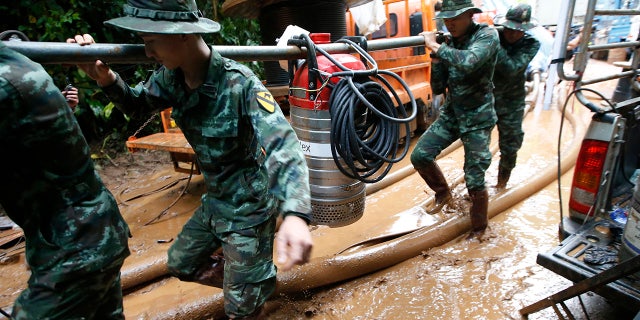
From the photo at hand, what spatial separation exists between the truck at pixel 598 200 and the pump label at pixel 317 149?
1.46 meters

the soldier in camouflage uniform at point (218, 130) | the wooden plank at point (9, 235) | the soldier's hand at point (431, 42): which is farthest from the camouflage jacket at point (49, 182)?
the wooden plank at point (9, 235)

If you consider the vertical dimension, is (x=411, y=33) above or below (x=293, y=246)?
below

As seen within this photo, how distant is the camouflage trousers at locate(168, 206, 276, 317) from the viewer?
181 cm

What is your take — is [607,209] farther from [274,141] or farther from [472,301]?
[274,141]

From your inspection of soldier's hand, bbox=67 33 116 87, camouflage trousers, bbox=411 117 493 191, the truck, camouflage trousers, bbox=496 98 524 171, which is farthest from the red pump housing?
camouflage trousers, bbox=496 98 524 171

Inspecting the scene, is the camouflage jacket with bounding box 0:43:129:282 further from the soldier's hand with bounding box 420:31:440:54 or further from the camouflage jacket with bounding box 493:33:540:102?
the camouflage jacket with bounding box 493:33:540:102

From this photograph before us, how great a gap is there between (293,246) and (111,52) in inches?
47.1

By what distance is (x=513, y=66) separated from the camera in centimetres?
397

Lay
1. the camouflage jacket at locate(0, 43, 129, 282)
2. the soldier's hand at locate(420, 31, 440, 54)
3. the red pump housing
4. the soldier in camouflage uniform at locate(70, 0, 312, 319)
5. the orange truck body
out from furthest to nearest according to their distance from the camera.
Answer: the orange truck body
the soldier's hand at locate(420, 31, 440, 54)
the red pump housing
the soldier in camouflage uniform at locate(70, 0, 312, 319)
the camouflage jacket at locate(0, 43, 129, 282)

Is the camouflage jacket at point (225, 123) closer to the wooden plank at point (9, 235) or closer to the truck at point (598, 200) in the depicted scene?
the truck at point (598, 200)

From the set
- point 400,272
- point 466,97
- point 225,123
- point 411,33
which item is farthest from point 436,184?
point 411,33

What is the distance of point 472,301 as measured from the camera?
104 inches

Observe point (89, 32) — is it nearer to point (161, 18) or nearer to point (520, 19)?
point (161, 18)

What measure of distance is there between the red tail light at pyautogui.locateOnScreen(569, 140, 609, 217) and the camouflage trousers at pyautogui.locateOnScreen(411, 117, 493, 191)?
33.6 inches
